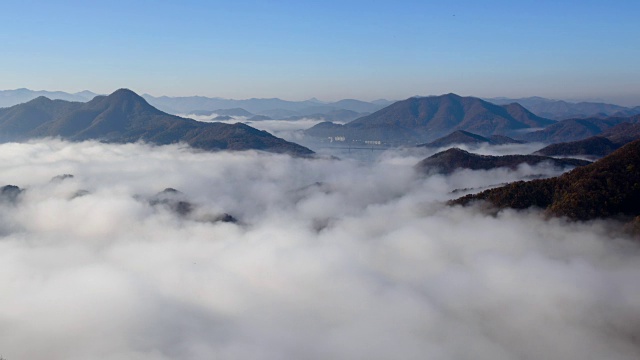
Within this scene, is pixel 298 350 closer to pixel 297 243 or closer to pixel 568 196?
pixel 297 243

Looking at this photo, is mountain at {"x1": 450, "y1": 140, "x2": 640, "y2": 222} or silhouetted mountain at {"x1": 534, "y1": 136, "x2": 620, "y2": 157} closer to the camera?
mountain at {"x1": 450, "y1": 140, "x2": 640, "y2": 222}

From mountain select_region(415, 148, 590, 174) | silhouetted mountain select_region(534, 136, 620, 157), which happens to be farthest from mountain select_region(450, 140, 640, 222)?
silhouetted mountain select_region(534, 136, 620, 157)

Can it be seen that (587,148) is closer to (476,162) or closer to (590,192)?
(476,162)

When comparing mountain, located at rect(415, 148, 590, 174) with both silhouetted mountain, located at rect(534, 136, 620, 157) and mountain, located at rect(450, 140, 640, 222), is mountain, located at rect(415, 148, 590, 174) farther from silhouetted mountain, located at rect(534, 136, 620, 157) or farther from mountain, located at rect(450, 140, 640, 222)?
mountain, located at rect(450, 140, 640, 222)

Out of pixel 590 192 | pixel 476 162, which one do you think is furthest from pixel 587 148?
pixel 590 192

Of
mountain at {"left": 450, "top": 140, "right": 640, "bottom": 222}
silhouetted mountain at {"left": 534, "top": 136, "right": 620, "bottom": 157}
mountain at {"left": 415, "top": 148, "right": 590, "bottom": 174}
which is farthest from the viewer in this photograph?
silhouetted mountain at {"left": 534, "top": 136, "right": 620, "bottom": 157}

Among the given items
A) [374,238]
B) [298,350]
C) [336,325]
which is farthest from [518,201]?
[298,350]
